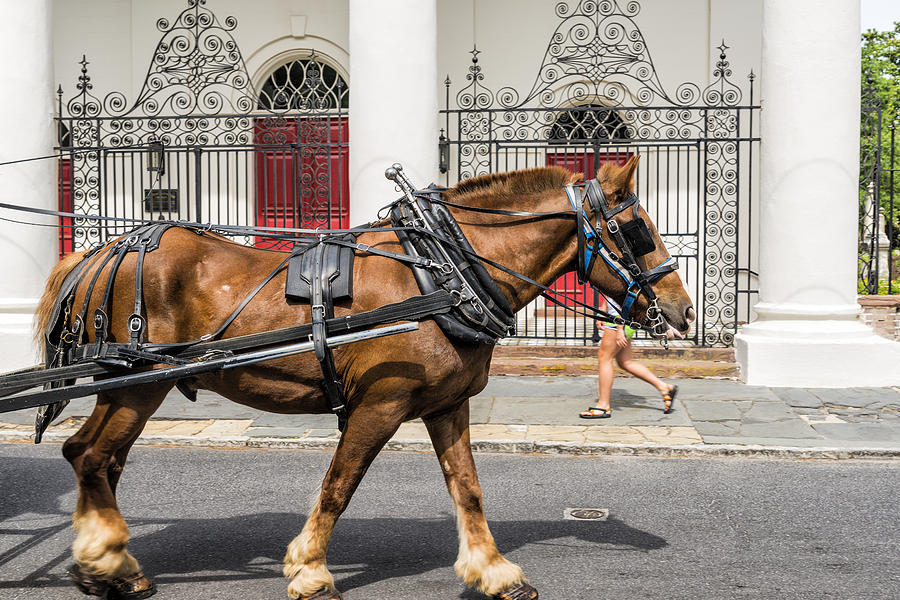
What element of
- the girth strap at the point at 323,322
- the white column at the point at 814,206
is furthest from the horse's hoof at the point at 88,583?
the white column at the point at 814,206

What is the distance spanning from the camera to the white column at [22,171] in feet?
36.4

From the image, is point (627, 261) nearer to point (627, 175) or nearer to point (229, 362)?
point (627, 175)

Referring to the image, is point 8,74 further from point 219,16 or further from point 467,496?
point 467,496

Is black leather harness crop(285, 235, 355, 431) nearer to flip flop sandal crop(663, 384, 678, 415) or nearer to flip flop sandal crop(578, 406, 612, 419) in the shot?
flip flop sandal crop(578, 406, 612, 419)

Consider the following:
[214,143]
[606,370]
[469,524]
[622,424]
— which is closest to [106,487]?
[469,524]

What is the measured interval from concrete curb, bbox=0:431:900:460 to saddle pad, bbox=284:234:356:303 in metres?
3.57

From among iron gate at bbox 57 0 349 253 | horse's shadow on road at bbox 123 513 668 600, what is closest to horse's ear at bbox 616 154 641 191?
horse's shadow on road at bbox 123 513 668 600

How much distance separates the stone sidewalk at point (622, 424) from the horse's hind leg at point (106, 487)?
11.3 feet

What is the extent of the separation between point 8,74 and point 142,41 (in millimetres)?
4165

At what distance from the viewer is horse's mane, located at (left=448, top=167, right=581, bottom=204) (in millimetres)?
4547

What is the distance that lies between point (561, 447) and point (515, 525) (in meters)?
2.12

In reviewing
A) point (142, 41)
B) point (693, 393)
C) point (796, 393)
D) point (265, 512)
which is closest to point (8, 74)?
point (142, 41)

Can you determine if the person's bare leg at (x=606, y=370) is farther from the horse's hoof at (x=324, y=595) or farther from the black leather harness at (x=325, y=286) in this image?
the horse's hoof at (x=324, y=595)

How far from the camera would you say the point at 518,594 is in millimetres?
4281
